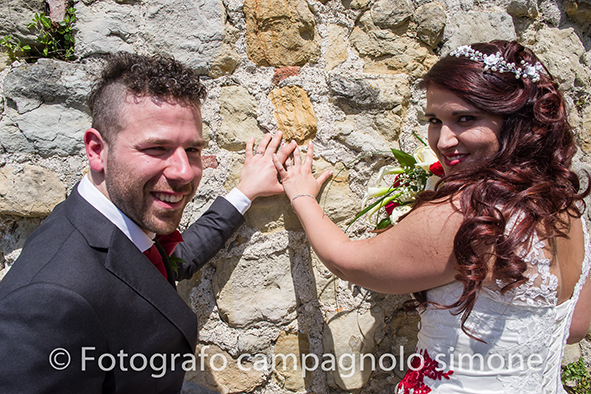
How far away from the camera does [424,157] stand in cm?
165

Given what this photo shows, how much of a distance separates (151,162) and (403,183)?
1067 mm

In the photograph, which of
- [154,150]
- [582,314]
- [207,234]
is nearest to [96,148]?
[154,150]

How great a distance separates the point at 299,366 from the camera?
6.11 feet

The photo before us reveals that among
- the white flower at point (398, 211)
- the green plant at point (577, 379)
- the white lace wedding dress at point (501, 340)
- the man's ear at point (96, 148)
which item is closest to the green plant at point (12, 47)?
the man's ear at point (96, 148)

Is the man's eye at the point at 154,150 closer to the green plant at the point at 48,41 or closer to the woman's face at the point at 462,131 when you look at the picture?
the green plant at the point at 48,41

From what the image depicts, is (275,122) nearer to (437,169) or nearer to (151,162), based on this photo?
(151,162)

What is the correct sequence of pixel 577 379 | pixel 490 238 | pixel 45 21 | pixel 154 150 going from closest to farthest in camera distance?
pixel 490 238, pixel 154 150, pixel 45 21, pixel 577 379

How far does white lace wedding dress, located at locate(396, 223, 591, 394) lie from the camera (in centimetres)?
137

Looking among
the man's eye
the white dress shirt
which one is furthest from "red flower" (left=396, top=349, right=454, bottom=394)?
the man's eye

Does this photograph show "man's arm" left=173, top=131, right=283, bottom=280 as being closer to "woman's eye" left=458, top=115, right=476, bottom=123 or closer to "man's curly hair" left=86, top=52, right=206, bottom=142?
"man's curly hair" left=86, top=52, right=206, bottom=142

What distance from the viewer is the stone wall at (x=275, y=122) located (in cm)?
160

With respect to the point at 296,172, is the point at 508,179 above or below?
above

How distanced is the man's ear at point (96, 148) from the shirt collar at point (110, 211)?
0.24ft

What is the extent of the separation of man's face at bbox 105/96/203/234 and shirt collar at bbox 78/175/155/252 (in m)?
0.02
